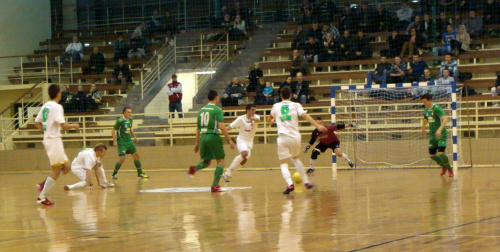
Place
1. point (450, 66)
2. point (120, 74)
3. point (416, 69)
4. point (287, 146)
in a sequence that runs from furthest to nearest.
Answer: point (120, 74)
point (416, 69)
point (450, 66)
point (287, 146)

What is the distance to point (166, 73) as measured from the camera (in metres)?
30.4

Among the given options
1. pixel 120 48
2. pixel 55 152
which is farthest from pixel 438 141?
pixel 120 48

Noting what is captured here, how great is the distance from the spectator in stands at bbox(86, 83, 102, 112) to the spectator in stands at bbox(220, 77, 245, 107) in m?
5.54

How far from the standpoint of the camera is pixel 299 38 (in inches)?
1097

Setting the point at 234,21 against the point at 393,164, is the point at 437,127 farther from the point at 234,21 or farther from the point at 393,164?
the point at 234,21

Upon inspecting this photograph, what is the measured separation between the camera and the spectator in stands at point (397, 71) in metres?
23.2

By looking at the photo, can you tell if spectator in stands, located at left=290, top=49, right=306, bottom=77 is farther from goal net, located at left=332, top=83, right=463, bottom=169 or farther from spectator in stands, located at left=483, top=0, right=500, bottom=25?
spectator in stands, located at left=483, top=0, right=500, bottom=25

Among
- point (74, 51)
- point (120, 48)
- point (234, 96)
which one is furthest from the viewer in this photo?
point (74, 51)

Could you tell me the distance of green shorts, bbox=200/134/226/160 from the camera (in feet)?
42.9

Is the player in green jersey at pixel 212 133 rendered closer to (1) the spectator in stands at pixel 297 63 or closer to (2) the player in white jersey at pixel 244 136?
(2) the player in white jersey at pixel 244 136

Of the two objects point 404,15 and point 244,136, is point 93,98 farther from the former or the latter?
point 244,136

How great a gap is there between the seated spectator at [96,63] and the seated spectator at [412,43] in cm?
1293

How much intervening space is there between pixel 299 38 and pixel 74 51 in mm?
10374

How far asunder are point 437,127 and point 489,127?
6.34 meters
